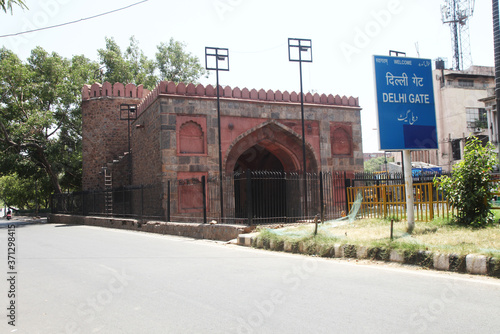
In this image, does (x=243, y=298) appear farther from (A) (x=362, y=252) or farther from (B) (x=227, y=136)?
(B) (x=227, y=136)

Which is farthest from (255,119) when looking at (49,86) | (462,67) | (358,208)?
(462,67)

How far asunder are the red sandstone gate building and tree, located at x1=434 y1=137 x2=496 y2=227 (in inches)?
317

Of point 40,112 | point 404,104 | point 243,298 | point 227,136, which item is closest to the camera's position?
point 243,298

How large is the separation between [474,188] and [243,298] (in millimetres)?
5653

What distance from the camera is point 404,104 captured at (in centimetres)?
855

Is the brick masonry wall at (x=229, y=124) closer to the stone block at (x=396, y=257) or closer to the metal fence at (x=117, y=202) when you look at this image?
the metal fence at (x=117, y=202)

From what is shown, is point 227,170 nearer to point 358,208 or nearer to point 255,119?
point 255,119

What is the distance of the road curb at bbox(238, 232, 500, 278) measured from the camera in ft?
17.6

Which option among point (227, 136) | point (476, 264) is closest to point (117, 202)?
point (227, 136)

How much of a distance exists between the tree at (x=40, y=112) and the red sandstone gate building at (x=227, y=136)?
764 centimetres

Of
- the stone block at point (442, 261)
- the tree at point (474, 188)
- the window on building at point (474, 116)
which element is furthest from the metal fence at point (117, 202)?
the window on building at point (474, 116)

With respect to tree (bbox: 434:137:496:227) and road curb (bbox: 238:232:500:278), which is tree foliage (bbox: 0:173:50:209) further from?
tree (bbox: 434:137:496:227)

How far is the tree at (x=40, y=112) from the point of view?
2498 centimetres

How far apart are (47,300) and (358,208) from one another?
8531 mm
